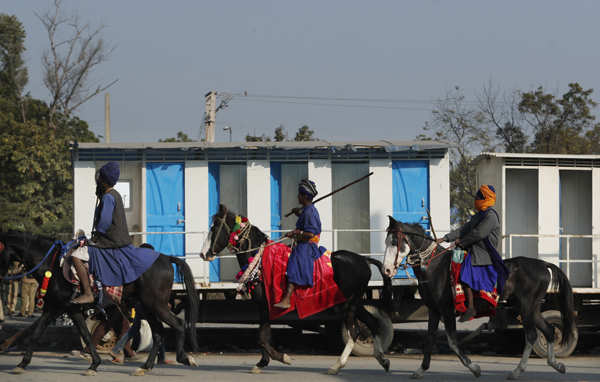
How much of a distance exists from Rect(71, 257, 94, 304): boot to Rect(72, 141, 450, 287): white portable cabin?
4.82 m

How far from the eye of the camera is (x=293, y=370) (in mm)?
10531

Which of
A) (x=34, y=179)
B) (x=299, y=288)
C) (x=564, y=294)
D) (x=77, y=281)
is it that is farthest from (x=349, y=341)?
(x=34, y=179)

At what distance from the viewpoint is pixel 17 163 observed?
2619 centimetres

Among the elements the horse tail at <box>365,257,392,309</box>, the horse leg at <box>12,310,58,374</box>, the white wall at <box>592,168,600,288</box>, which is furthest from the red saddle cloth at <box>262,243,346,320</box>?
the white wall at <box>592,168,600,288</box>

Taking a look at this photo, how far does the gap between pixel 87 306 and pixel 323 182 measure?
19.5ft

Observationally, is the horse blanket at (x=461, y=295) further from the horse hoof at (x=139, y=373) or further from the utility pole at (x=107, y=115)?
the utility pole at (x=107, y=115)

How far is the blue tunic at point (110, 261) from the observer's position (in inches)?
389

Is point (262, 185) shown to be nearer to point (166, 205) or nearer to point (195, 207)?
point (195, 207)

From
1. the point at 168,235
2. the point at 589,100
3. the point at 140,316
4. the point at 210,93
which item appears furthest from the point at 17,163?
the point at 589,100

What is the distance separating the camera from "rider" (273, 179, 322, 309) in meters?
10.4

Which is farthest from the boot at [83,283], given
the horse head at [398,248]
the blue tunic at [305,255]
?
the horse head at [398,248]

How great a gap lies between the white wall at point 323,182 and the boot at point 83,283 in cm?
602

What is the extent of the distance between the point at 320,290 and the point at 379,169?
4925 mm

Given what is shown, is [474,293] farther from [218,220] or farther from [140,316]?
[140,316]
